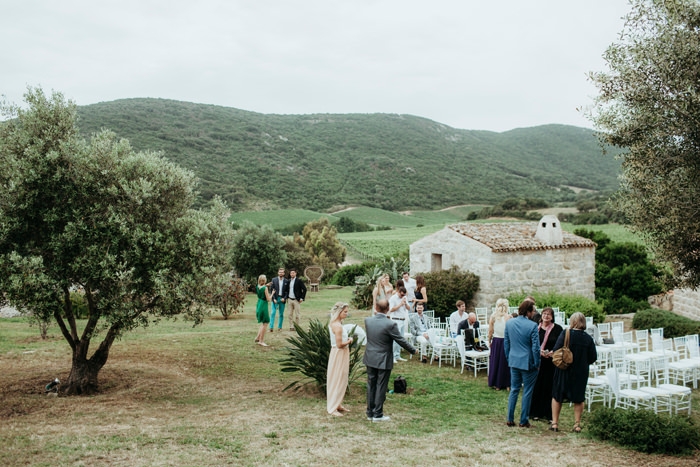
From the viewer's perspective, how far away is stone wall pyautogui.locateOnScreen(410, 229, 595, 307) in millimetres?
19594

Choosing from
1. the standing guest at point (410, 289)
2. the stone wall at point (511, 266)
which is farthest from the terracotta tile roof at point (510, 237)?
the standing guest at point (410, 289)

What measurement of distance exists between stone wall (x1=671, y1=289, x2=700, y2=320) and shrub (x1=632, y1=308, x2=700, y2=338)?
1709mm

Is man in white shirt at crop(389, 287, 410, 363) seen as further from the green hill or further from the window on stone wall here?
the green hill

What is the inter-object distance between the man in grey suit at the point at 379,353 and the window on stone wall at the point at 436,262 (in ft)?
45.1

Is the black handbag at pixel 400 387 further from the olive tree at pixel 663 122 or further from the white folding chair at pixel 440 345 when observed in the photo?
the olive tree at pixel 663 122

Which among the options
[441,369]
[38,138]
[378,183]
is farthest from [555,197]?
[38,138]

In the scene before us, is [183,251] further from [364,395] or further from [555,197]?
[555,197]

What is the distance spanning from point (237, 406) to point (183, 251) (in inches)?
110

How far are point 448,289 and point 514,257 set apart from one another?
2.60 meters

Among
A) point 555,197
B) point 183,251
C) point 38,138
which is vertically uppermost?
point 555,197

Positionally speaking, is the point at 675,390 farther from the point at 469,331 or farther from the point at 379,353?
the point at 379,353

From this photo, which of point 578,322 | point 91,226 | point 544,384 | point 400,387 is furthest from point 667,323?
point 91,226

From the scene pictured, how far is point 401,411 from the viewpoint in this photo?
938 centimetres

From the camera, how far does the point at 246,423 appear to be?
8.41m
